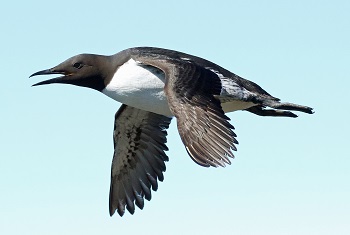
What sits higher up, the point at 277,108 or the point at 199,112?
the point at 277,108

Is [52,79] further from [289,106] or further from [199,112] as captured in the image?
[289,106]

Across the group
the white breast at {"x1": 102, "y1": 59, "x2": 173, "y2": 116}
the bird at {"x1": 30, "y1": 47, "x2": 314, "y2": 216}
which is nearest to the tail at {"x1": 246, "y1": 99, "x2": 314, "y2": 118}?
the bird at {"x1": 30, "y1": 47, "x2": 314, "y2": 216}

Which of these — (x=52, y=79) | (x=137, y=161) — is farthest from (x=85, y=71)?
(x=137, y=161)

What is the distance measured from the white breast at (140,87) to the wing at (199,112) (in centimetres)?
50

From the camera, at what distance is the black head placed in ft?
53.5

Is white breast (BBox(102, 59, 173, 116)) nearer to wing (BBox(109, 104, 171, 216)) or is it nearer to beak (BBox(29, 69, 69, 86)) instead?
beak (BBox(29, 69, 69, 86))

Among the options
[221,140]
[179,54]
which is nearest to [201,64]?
[179,54]

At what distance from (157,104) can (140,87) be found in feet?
1.23

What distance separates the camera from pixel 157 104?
51.7 ft

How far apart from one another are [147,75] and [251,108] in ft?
6.53

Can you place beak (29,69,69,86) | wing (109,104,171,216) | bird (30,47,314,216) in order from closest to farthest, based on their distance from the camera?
1. bird (30,47,314,216)
2. beak (29,69,69,86)
3. wing (109,104,171,216)

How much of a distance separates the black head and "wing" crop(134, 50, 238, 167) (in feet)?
4.56

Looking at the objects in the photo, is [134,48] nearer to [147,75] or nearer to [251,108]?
[147,75]

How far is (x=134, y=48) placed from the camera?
53.6ft
